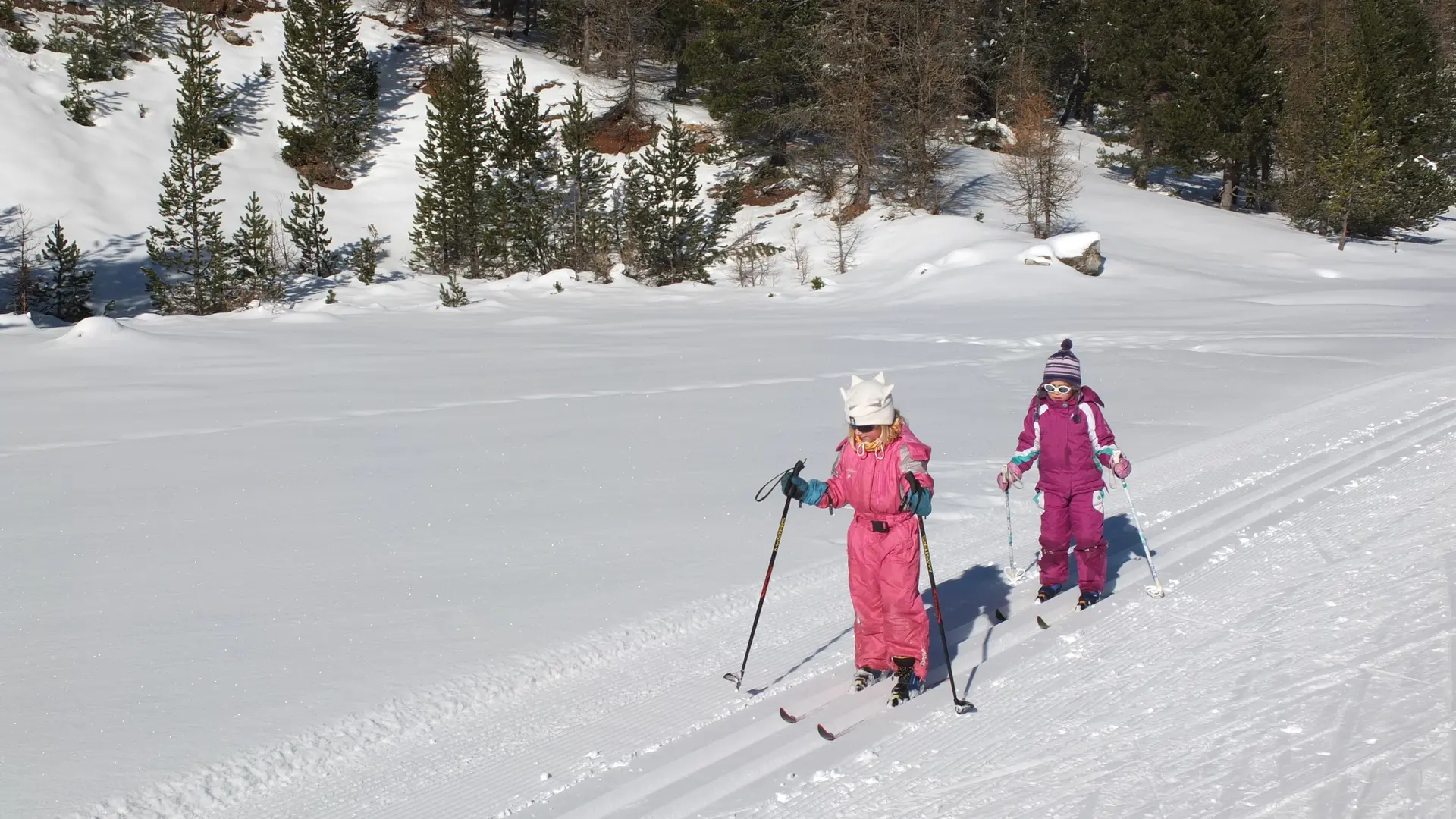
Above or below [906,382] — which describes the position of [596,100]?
above

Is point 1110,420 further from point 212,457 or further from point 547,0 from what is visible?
point 547,0

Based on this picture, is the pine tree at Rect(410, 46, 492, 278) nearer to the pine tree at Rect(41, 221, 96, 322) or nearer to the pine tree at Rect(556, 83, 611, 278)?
the pine tree at Rect(556, 83, 611, 278)

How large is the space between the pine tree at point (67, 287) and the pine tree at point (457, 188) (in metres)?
8.29

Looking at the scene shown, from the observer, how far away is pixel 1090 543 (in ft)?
17.6

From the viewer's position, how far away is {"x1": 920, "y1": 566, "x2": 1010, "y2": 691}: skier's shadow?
199 inches

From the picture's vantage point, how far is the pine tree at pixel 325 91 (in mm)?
29609

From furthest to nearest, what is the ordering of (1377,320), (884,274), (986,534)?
(884,274) → (1377,320) → (986,534)

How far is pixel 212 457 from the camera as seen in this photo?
807cm

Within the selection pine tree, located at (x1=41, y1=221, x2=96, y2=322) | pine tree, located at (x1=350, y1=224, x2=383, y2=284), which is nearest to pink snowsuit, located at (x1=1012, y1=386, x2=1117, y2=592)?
pine tree, located at (x1=41, y1=221, x2=96, y2=322)

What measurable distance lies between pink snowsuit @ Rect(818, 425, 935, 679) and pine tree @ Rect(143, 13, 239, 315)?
73.8 feet

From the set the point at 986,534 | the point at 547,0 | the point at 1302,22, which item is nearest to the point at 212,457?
the point at 986,534

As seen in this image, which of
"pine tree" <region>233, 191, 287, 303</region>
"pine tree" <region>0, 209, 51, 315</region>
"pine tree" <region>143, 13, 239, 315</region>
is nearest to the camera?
"pine tree" <region>0, 209, 51, 315</region>

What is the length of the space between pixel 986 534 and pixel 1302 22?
56.8 meters

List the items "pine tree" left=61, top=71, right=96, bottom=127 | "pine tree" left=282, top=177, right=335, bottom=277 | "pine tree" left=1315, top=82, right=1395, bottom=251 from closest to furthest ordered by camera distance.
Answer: "pine tree" left=282, top=177, right=335, bottom=277 → "pine tree" left=61, top=71, right=96, bottom=127 → "pine tree" left=1315, top=82, right=1395, bottom=251
